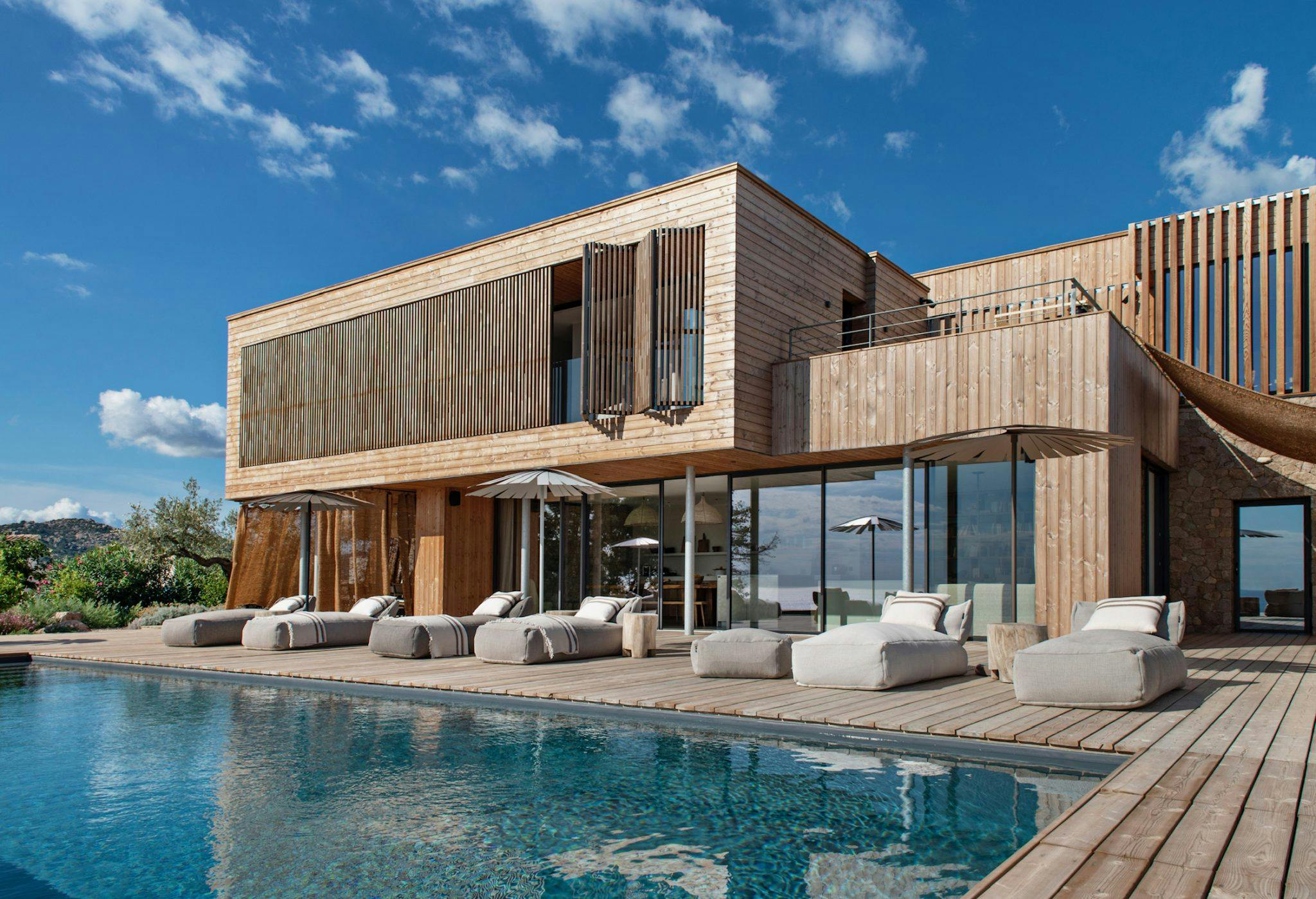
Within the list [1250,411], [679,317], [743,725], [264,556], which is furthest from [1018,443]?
[264,556]

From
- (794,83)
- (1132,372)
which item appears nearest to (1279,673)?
(1132,372)

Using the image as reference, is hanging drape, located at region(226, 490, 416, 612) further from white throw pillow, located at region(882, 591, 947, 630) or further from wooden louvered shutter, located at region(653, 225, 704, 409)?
white throw pillow, located at region(882, 591, 947, 630)

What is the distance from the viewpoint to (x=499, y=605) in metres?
11.6

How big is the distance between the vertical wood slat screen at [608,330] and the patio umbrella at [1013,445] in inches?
184

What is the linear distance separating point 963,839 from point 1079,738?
1.58 m

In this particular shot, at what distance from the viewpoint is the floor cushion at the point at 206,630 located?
39.6 ft

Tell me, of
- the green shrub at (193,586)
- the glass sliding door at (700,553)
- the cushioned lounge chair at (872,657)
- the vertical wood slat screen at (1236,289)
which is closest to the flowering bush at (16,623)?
the green shrub at (193,586)

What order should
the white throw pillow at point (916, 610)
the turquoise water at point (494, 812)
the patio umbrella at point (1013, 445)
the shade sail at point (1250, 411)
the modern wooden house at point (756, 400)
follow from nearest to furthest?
the turquoise water at point (494, 812)
the patio umbrella at point (1013, 445)
the white throw pillow at point (916, 610)
the shade sail at point (1250, 411)
the modern wooden house at point (756, 400)

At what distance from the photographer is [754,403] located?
11.8 m

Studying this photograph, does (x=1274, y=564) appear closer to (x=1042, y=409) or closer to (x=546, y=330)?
(x=1042, y=409)

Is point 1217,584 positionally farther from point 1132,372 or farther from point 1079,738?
point 1079,738

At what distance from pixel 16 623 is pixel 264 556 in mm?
4471

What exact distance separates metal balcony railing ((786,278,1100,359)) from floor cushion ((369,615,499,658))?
5959 millimetres

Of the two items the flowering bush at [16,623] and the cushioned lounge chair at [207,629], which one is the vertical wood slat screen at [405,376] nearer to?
the cushioned lounge chair at [207,629]
